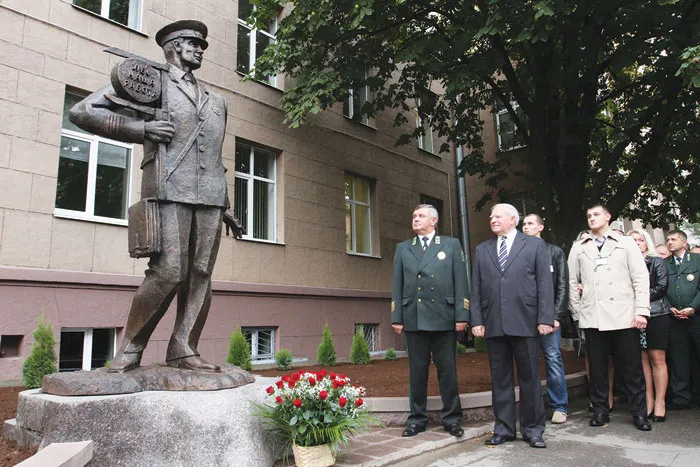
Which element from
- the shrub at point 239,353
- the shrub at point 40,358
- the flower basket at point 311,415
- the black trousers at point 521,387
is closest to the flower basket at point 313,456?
the flower basket at point 311,415

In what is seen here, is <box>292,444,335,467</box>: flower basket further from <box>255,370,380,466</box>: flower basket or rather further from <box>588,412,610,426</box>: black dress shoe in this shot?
<box>588,412,610,426</box>: black dress shoe

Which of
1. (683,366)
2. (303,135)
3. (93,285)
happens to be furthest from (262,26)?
(683,366)

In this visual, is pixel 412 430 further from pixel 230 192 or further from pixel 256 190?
pixel 256 190

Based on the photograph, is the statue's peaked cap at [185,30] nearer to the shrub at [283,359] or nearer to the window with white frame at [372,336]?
the shrub at [283,359]

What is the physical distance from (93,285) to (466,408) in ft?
Result: 19.0

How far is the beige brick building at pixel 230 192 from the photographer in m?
7.61

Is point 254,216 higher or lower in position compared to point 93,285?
higher

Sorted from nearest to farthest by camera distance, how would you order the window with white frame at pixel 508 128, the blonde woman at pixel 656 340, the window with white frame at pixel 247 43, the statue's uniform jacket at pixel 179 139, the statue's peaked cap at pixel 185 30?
the statue's uniform jacket at pixel 179 139 < the statue's peaked cap at pixel 185 30 < the blonde woman at pixel 656 340 < the window with white frame at pixel 247 43 < the window with white frame at pixel 508 128

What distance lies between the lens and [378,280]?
536 inches

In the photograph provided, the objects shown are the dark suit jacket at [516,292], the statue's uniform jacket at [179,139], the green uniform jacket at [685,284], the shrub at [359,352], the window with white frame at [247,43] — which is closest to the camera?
the statue's uniform jacket at [179,139]

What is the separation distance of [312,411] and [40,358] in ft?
15.8

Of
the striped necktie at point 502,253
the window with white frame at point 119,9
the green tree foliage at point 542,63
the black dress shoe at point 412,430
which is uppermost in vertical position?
the window with white frame at point 119,9

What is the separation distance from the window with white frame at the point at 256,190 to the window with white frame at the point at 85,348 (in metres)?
3.40

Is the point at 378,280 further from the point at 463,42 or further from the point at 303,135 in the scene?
the point at 463,42
